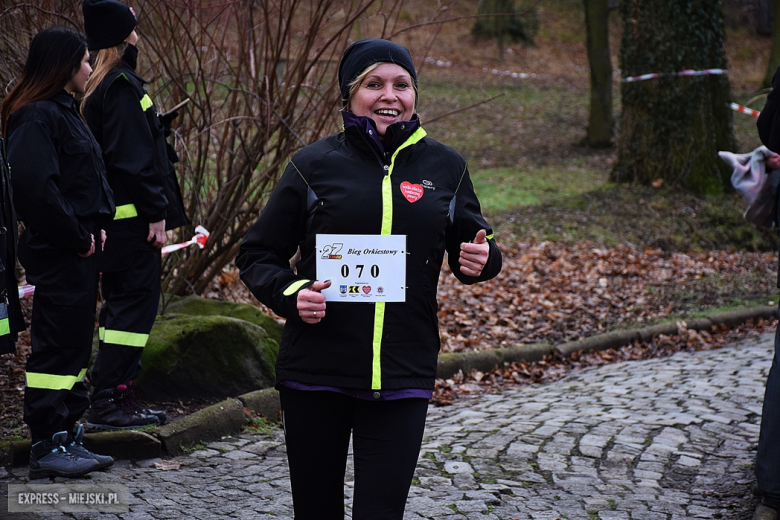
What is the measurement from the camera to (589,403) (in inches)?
245

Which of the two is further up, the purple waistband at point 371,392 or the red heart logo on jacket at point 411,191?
the red heart logo on jacket at point 411,191

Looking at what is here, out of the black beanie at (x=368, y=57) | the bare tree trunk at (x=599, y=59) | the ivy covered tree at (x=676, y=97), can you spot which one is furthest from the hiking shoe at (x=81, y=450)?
the bare tree trunk at (x=599, y=59)

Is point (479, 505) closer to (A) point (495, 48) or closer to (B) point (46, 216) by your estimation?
(B) point (46, 216)

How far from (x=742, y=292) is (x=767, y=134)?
6812 millimetres

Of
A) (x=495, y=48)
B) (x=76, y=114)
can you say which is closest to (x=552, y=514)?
(x=76, y=114)

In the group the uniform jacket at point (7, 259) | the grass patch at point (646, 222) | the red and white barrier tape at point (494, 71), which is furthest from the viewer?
the red and white barrier tape at point (494, 71)

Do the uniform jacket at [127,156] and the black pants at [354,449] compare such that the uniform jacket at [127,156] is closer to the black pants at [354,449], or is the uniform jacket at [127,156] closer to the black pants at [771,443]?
the black pants at [354,449]

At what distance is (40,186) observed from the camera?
13.9 ft

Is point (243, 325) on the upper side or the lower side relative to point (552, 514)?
upper

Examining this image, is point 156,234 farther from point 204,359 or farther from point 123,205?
point 204,359

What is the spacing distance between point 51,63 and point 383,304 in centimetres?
267

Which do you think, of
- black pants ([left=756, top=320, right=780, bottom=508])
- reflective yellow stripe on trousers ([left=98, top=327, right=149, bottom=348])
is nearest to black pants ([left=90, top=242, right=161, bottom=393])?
reflective yellow stripe on trousers ([left=98, top=327, right=149, bottom=348])

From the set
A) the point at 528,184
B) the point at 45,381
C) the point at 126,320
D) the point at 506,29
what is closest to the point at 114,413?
the point at 126,320

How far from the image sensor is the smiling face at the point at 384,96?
2.91 metres
